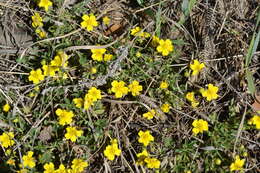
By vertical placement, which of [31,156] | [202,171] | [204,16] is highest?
[204,16]

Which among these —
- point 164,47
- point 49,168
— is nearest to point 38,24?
point 164,47

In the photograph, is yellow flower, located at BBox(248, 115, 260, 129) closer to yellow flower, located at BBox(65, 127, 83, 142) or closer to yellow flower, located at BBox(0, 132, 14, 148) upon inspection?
yellow flower, located at BBox(65, 127, 83, 142)

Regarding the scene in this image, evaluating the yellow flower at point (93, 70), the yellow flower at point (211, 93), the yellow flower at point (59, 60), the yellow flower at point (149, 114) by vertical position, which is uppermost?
the yellow flower at point (59, 60)

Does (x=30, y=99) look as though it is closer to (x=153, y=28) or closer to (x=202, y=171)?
(x=153, y=28)

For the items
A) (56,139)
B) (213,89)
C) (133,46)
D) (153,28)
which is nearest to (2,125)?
(56,139)

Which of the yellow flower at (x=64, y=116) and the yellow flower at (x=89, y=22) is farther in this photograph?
the yellow flower at (x=89, y=22)

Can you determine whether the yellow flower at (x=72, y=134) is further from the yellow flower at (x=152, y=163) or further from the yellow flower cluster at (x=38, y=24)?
the yellow flower cluster at (x=38, y=24)

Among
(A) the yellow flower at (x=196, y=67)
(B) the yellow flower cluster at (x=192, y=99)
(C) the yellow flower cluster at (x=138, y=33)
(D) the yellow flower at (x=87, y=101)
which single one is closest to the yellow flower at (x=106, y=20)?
(C) the yellow flower cluster at (x=138, y=33)
